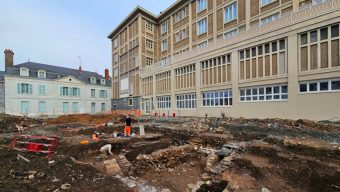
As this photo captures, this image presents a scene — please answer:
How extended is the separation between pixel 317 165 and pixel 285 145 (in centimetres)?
242

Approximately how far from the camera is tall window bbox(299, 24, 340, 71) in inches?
541

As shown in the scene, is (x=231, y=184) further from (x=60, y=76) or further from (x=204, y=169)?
(x=60, y=76)

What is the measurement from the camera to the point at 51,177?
5.82m

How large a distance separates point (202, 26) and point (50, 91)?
34143 mm

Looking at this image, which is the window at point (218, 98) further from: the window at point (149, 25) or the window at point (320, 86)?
the window at point (149, 25)

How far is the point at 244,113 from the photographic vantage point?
62.5 ft

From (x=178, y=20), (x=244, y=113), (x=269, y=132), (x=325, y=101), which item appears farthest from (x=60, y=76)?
(x=325, y=101)

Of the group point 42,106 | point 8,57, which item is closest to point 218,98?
point 42,106

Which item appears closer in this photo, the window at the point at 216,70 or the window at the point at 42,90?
the window at the point at 216,70

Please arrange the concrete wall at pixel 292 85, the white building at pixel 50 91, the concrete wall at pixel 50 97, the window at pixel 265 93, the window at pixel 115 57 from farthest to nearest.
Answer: the window at pixel 115 57
the white building at pixel 50 91
the concrete wall at pixel 50 97
the window at pixel 265 93
the concrete wall at pixel 292 85

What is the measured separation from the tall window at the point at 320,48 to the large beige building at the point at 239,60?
59 mm

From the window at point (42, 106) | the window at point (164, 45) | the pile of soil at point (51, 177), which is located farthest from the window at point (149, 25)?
the pile of soil at point (51, 177)

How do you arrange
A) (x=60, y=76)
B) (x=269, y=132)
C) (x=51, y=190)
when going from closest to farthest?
(x=51, y=190), (x=269, y=132), (x=60, y=76)

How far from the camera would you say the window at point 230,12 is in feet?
79.9
